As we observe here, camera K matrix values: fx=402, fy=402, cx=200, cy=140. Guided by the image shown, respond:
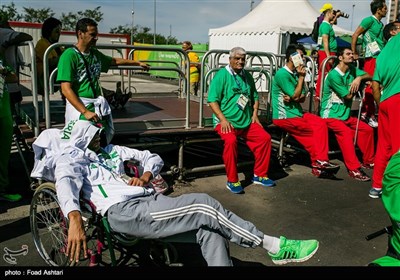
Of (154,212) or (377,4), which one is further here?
(377,4)

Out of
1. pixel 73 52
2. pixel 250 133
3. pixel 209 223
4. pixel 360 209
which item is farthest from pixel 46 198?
pixel 360 209

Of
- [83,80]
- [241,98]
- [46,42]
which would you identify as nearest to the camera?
[83,80]

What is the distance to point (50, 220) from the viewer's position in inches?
124

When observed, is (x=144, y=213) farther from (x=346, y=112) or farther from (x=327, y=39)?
(x=327, y=39)

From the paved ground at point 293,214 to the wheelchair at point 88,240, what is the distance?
263mm

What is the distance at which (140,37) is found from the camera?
5350 centimetres

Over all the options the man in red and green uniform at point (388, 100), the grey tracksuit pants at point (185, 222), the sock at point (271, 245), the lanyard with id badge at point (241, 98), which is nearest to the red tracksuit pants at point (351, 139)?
the man in red and green uniform at point (388, 100)

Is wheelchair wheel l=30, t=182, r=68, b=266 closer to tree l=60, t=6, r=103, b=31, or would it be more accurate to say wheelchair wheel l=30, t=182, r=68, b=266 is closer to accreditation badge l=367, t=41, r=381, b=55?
accreditation badge l=367, t=41, r=381, b=55

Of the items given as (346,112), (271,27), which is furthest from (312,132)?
(271,27)

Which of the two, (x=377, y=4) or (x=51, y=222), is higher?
(x=377, y=4)

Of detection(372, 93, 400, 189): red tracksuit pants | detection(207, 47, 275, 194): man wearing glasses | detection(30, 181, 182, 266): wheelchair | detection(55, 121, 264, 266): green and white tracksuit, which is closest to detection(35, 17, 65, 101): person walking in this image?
detection(207, 47, 275, 194): man wearing glasses

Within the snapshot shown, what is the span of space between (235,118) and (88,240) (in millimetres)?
2873

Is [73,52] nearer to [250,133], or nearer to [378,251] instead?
[250,133]

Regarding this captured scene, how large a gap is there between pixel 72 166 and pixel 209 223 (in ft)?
3.34
